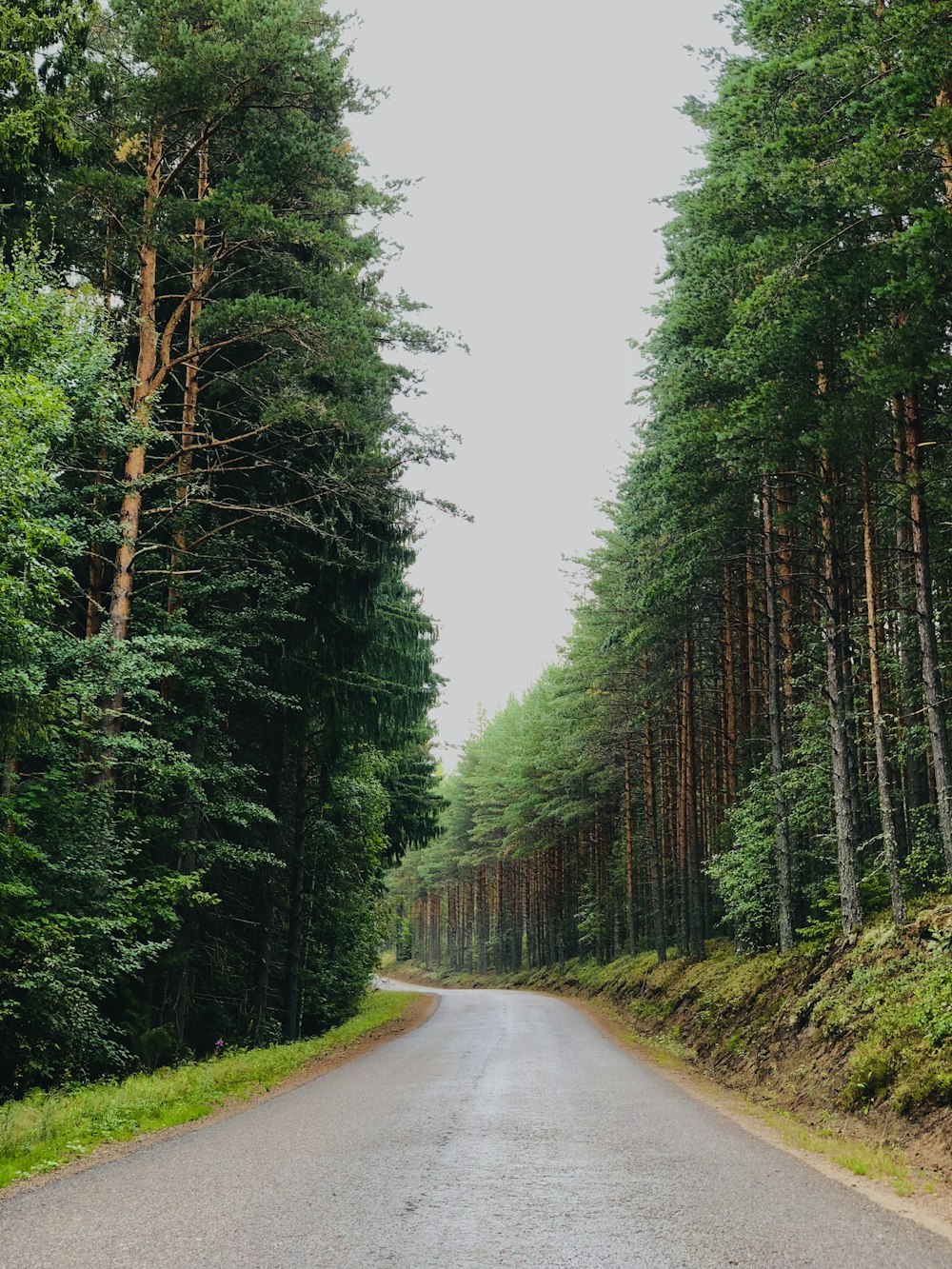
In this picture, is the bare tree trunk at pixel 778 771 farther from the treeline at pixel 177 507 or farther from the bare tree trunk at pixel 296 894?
the bare tree trunk at pixel 296 894

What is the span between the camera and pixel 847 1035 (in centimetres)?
1069

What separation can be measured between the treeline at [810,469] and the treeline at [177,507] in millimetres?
5468

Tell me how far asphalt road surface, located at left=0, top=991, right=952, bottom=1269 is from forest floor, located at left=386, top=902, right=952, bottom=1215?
1.04 m

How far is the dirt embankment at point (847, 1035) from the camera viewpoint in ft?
26.6

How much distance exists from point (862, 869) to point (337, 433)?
1204 cm

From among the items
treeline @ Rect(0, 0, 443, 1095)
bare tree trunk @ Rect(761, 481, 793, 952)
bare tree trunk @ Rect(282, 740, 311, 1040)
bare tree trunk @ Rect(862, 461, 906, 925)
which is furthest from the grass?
bare tree trunk @ Rect(761, 481, 793, 952)

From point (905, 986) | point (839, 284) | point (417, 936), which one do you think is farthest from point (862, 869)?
point (417, 936)

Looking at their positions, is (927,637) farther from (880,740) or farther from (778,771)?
(778,771)

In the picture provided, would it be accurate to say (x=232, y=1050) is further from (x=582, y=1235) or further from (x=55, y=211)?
(x=55, y=211)

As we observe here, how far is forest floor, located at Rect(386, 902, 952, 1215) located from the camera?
7.77 meters

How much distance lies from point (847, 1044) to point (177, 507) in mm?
11882

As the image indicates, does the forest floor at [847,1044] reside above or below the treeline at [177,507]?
below

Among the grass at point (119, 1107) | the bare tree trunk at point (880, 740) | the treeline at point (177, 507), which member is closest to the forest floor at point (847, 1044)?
the bare tree trunk at point (880, 740)

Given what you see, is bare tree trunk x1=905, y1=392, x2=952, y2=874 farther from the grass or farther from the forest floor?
the grass
